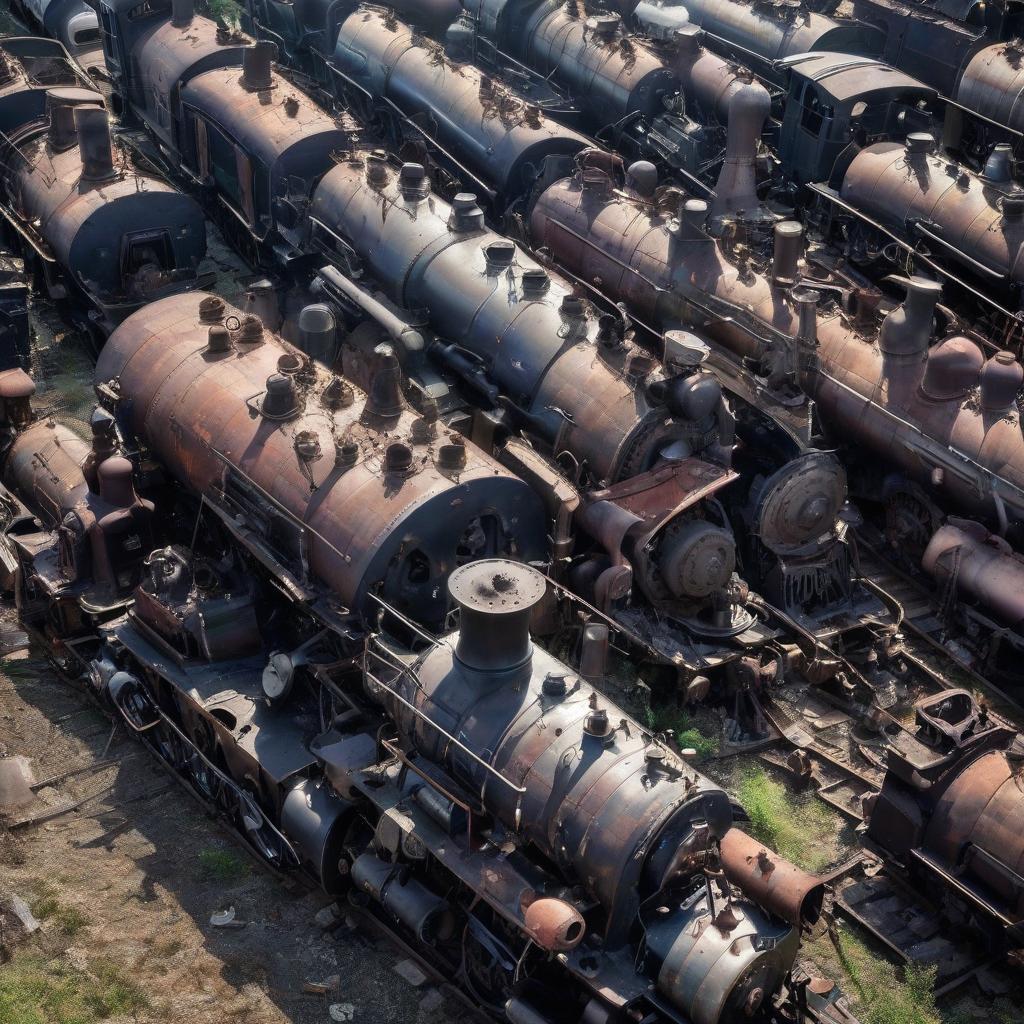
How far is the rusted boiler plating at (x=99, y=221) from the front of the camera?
24.8 metres

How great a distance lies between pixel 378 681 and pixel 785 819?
5.56 meters

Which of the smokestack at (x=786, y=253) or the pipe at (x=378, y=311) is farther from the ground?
the smokestack at (x=786, y=253)

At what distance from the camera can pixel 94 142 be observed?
25047 millimetres

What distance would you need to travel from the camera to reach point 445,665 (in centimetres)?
1512

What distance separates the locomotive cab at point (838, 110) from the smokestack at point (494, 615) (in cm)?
1675

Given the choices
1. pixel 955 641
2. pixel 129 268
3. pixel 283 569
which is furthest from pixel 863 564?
pixel 129 268

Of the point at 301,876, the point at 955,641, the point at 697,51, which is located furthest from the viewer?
the point at 697,51

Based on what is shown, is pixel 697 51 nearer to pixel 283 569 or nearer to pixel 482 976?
pixel 283 569

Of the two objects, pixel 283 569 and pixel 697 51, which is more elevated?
pixel 697 51

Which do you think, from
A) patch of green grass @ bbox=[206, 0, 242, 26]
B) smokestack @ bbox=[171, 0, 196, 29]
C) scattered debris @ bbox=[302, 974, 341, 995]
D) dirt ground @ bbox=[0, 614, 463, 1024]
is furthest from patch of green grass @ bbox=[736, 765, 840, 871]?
patch of green grass @ bbox=[206, 0, 242, 26]

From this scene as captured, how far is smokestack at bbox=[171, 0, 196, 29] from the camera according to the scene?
30094mm

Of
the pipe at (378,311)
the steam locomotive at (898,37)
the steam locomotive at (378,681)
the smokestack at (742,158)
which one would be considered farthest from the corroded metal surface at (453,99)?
the steam locomotive at (378,681)

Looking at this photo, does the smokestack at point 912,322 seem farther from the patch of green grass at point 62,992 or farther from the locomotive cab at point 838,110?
the patch of green grass at point 62,992

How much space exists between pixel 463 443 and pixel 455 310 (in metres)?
4.71
